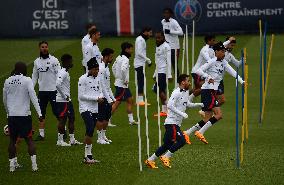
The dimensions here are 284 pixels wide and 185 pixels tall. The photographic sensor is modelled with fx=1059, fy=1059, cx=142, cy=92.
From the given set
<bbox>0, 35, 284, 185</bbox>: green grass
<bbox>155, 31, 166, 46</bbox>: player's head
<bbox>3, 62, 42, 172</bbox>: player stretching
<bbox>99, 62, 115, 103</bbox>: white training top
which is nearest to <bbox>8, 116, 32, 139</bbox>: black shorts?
<bbox>3, 62, 42, 172</bbox>: player stretching

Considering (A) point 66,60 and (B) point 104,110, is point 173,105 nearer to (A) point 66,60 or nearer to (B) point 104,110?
(B) point 104,110

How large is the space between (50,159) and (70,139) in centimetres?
203

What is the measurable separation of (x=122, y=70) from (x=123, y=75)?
0.71ft

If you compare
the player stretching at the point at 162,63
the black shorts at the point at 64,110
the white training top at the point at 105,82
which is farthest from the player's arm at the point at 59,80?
the player stretching at the point at 162,63

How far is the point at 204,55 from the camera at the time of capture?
1293 inches

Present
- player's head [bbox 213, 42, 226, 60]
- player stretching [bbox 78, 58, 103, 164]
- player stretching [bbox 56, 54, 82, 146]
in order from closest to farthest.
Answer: player stretching [bbox 78, 58, 103, 164]
player stretching [bbox 56, 54, 82, 146]
player's head [bbox 213, 42, 226, 60]

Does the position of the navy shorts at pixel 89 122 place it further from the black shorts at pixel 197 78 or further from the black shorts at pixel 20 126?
the black shorts at pixel 197 78

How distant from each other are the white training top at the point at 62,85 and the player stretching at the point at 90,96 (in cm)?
178

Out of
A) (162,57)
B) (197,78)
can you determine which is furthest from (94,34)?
(197,78)

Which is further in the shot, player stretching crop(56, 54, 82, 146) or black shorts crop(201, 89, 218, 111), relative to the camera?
black shorts crop(201, 89, 218, 111)

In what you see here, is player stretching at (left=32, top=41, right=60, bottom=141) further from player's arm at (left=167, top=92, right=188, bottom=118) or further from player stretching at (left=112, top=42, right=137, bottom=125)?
player's arm at (left=167, top=92, right=188, bottom=118)

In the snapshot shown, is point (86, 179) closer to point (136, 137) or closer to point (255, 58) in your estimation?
point (136, 137)

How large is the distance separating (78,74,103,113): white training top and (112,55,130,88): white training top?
171 inches

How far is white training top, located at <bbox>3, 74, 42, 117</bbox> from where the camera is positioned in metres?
25.8
